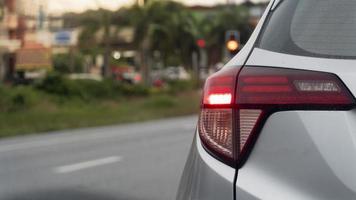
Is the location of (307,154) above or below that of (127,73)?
above

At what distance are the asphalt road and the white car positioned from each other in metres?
4.26

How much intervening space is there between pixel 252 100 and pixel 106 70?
30450 millimetres

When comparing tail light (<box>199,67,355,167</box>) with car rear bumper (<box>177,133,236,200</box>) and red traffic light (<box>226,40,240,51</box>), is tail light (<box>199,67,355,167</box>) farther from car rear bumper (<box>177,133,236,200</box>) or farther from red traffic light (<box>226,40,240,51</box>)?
red traffic light (<box>226,40,240,51</box>)

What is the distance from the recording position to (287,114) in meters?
2.10

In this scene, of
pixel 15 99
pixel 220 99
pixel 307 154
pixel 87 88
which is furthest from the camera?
pixel 87 88

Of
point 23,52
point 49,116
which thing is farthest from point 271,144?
point 23,52

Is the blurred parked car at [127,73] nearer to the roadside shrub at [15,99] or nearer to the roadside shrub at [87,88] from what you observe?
the roadside shrub at [87,88]

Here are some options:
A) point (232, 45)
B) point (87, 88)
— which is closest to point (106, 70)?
point (87, 88)

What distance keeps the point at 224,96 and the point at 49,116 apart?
19.1 meters

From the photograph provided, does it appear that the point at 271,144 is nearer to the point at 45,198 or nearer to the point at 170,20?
the point at 45,198

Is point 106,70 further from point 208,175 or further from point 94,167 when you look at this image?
point 208,175

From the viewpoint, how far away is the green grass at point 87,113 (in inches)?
741

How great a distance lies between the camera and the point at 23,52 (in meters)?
30.0

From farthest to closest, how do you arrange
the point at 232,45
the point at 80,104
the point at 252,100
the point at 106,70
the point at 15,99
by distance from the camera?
1. the point at 106,70
2. the point at 80,104
3. the point at 15,99
4. the point at 232,45
5. the point at 252,100
